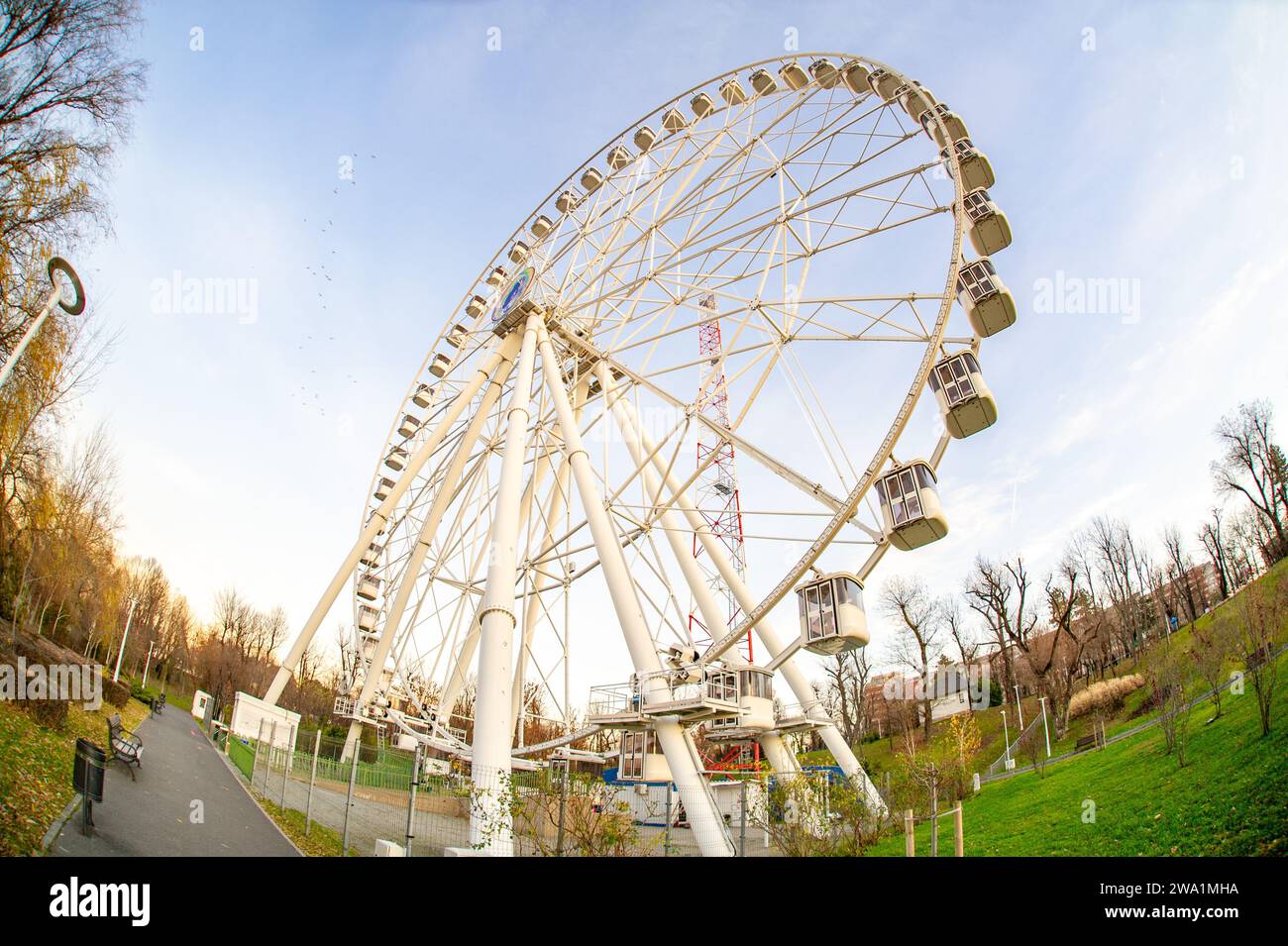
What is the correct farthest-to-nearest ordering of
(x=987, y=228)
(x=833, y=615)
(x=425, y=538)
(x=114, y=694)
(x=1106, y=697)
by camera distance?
(x=1106, y=697) → (x=114, y=694) → (x=425, y=538) → (x=987, y=228) → (x=833, y=615)

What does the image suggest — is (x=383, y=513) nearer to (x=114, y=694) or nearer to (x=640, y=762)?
(x=640, y=762)

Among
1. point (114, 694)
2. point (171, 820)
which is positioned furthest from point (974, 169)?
point (114, 694)

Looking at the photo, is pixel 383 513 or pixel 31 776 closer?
pixel 31 776

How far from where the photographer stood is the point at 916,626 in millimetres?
45562

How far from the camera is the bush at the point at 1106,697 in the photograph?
34.7 m

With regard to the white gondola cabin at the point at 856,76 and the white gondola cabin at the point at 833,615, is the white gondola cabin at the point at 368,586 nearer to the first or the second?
the white gondola cabin at the point at 833,615

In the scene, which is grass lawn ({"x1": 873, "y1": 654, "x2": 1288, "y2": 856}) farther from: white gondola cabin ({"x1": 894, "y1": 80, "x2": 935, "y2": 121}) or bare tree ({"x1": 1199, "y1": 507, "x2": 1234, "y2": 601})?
bare tree ({"x1": 1199, "y1": 507, "x2": 1234, "y2": 601})

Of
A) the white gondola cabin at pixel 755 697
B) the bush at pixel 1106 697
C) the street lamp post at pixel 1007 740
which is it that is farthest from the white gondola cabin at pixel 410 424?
the bush at pixel 1106 697

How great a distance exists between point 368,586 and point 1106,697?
3485 centimetres

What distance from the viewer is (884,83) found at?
1912 centimetres

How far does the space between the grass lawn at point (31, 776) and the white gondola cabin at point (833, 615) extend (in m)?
11.0
